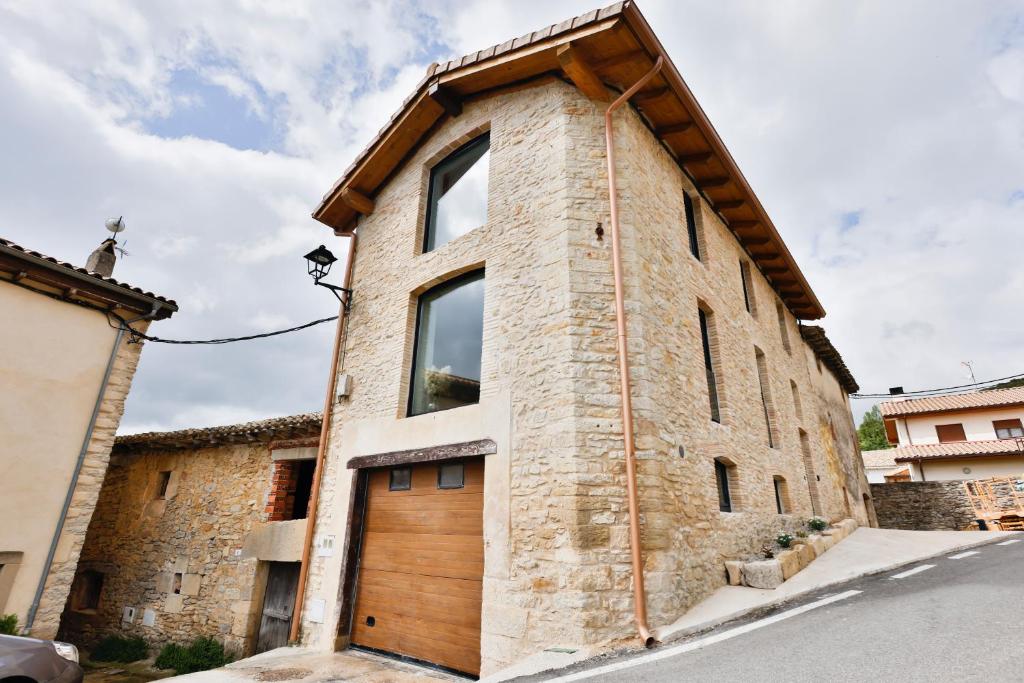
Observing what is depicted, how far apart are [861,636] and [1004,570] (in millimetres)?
3794

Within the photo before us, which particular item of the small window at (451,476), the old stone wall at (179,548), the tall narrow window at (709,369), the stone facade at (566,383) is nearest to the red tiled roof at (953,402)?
the stone facade at (566,383)

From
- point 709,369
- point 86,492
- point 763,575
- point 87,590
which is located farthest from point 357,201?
point 87,590

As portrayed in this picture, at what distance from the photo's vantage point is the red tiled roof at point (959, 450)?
21.3 meters

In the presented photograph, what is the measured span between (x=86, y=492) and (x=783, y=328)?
14272 mm

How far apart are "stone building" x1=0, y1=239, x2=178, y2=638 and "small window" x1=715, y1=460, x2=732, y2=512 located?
9092mm

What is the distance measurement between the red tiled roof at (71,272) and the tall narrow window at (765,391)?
1071cm

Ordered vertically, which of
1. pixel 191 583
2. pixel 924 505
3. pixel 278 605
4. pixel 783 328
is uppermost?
pixel 783 328

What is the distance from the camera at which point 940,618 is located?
3.88 metres

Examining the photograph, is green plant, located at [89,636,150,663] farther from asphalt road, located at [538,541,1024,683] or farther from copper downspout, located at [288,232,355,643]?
asphalt road, located at [538,541,1024,683]

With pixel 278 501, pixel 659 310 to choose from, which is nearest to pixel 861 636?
pixel 659 310

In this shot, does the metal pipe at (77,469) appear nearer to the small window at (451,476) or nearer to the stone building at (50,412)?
the stone building at (50,412)

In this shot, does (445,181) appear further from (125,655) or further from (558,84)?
(125,655)

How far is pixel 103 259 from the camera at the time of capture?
368 inches

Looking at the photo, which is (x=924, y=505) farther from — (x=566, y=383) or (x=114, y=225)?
(x=114, y=225)
